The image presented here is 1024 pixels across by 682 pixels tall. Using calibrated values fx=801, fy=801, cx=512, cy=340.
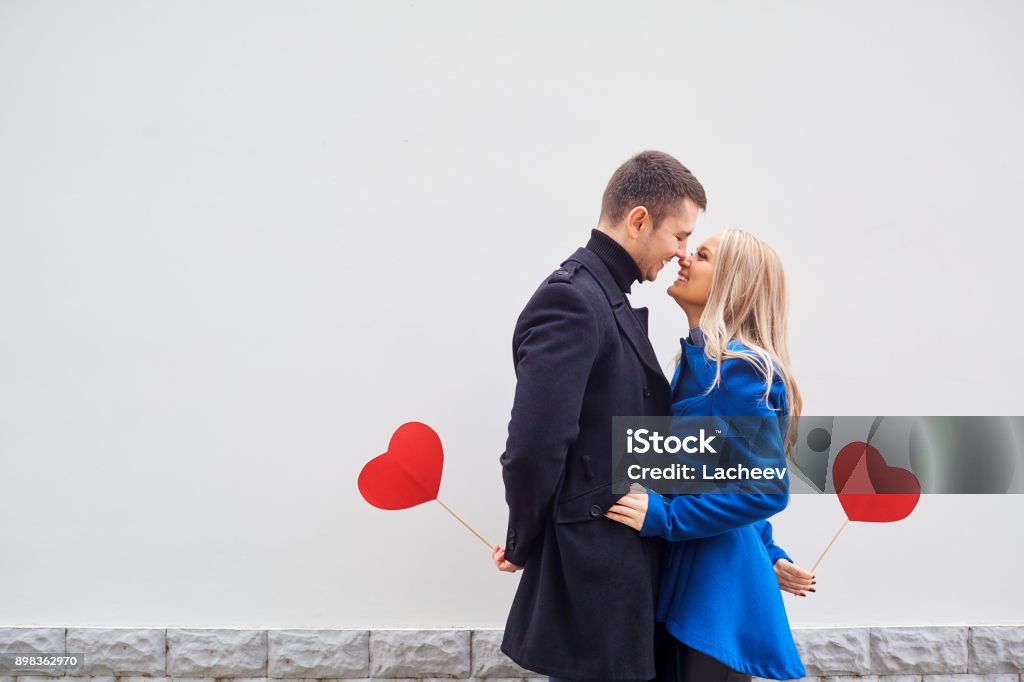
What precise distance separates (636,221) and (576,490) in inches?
29.1

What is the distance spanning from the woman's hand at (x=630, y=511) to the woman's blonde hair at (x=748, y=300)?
43 cm

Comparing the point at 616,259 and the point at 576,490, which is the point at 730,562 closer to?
the point at 576,490

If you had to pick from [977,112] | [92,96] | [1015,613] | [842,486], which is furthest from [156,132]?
[1015,613]

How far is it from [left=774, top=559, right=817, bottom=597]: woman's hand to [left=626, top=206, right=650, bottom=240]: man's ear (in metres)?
1.01

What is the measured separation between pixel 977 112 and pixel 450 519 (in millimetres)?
2669

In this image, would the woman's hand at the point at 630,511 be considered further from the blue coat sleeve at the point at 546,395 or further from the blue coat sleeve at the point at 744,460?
the blue coat sleeve at the point at 546,395

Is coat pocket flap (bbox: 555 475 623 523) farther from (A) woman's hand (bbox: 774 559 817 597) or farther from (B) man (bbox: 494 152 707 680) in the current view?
(A) woman's hand (bbox: 774 559 817 597)

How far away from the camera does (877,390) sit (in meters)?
3.20

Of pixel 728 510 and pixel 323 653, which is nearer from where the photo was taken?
pixel 728 510

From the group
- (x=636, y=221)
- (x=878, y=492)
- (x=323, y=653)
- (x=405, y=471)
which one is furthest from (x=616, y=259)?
(x=323, y=653)

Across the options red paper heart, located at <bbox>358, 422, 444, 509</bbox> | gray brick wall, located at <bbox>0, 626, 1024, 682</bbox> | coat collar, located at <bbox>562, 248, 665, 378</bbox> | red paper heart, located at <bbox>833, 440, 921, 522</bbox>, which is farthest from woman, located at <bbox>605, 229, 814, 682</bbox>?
gray brick wall, located at <bbox>0, 626, 1024, 682</bbox>

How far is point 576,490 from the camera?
2023 mm

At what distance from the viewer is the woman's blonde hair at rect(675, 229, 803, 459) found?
2.07m

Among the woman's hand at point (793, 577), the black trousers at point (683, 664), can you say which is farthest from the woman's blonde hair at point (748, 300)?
the black trousers at point (683, 664)
